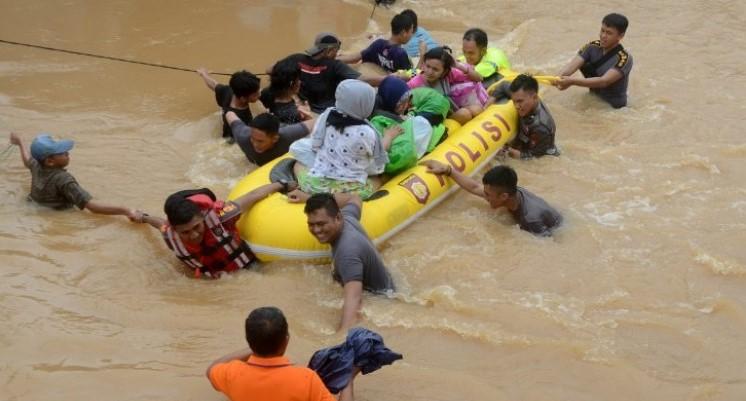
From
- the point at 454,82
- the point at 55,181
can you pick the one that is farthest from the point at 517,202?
the point at 55,181

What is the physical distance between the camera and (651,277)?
466cm

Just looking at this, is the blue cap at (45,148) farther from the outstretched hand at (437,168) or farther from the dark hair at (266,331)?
the dark hair at (266,331)

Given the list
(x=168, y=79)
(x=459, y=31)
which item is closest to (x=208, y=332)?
(x=168, y=79)

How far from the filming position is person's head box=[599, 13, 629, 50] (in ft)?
22.4

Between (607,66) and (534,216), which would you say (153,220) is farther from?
(607,66)

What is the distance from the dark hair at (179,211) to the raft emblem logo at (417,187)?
63.3 inches

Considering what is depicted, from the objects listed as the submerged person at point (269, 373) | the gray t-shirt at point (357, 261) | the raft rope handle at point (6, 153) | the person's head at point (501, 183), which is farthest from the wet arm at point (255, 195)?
the raft rope handle at point (6, 153)

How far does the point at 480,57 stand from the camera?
22.7ft

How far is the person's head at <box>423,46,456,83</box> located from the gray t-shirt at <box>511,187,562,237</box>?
140 cm

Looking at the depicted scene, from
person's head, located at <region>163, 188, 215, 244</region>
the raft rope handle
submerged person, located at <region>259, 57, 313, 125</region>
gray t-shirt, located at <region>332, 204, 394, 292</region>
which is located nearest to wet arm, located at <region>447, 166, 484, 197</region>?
gray t-shirt, located at <region>332, 204, 394, 292</region>

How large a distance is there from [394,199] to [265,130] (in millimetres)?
1062

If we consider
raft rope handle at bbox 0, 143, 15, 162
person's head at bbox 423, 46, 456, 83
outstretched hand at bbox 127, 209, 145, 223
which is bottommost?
outstretched hand at bbox 127, 209, 145, 223

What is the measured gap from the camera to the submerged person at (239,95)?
5.96 m

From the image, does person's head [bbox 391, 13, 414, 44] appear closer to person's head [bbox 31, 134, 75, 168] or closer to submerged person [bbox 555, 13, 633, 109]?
submerged person [bbox 555, 13, 633, 109]
